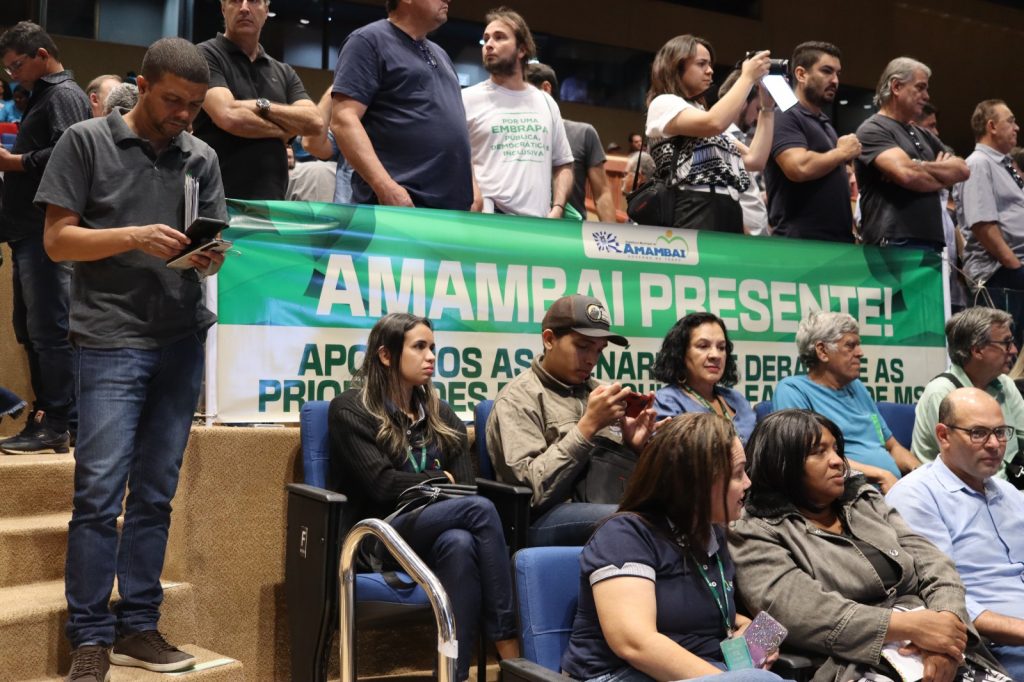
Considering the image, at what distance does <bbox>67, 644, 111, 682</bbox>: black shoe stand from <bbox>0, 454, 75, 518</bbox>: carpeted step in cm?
104

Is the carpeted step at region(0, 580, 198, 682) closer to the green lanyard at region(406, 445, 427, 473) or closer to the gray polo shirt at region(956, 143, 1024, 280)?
the green lanyard at region(406, 445, 427, 473)

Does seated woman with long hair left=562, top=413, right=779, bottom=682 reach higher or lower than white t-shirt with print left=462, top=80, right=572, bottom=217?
lower

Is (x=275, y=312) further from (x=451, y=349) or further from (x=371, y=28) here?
(x=371, y=28)

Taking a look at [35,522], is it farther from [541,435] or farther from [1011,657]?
[1011,657]

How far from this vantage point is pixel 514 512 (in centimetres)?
343

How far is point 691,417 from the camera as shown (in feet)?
8.48

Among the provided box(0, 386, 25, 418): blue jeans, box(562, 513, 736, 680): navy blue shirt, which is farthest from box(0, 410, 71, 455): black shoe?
box(562, 513, 736, 680): navy blue shirt

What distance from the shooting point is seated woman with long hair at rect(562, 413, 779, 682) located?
91.2 inches

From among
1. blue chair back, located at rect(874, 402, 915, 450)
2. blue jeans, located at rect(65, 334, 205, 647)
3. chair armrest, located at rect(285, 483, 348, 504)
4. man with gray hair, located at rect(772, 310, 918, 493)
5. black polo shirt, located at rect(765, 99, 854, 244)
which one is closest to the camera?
blue jeans, located at rect(65, 334, 205, 647)

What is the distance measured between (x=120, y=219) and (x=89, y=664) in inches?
47.3

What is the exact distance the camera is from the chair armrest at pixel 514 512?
11.2ft

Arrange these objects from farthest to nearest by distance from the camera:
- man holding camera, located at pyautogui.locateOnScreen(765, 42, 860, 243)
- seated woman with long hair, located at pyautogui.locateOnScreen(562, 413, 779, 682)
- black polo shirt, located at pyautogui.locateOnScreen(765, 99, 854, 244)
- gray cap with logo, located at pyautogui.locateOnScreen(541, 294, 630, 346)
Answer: black polo shirt, located at pyautogui.locateOnScreen(765, 99, 854, 244), man holding camera, located at pyautogui.locateOnScreen(765, 42, 860, 243), gray cap with logo, located at pyautogui.locateOnScreen(541, 294, 630, 346), seated woman with long hair, located at pyautogui.locateOnScreen(562, 413, 779, 682)

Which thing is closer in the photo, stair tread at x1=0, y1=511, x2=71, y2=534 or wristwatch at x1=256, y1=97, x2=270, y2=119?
stair tread at x1=0, y1=511, x2=71, y2=534

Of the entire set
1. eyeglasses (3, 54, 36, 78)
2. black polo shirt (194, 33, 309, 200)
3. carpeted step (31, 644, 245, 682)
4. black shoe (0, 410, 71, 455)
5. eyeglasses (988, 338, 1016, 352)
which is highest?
eyeglasses (3, 54, 36, 78)
